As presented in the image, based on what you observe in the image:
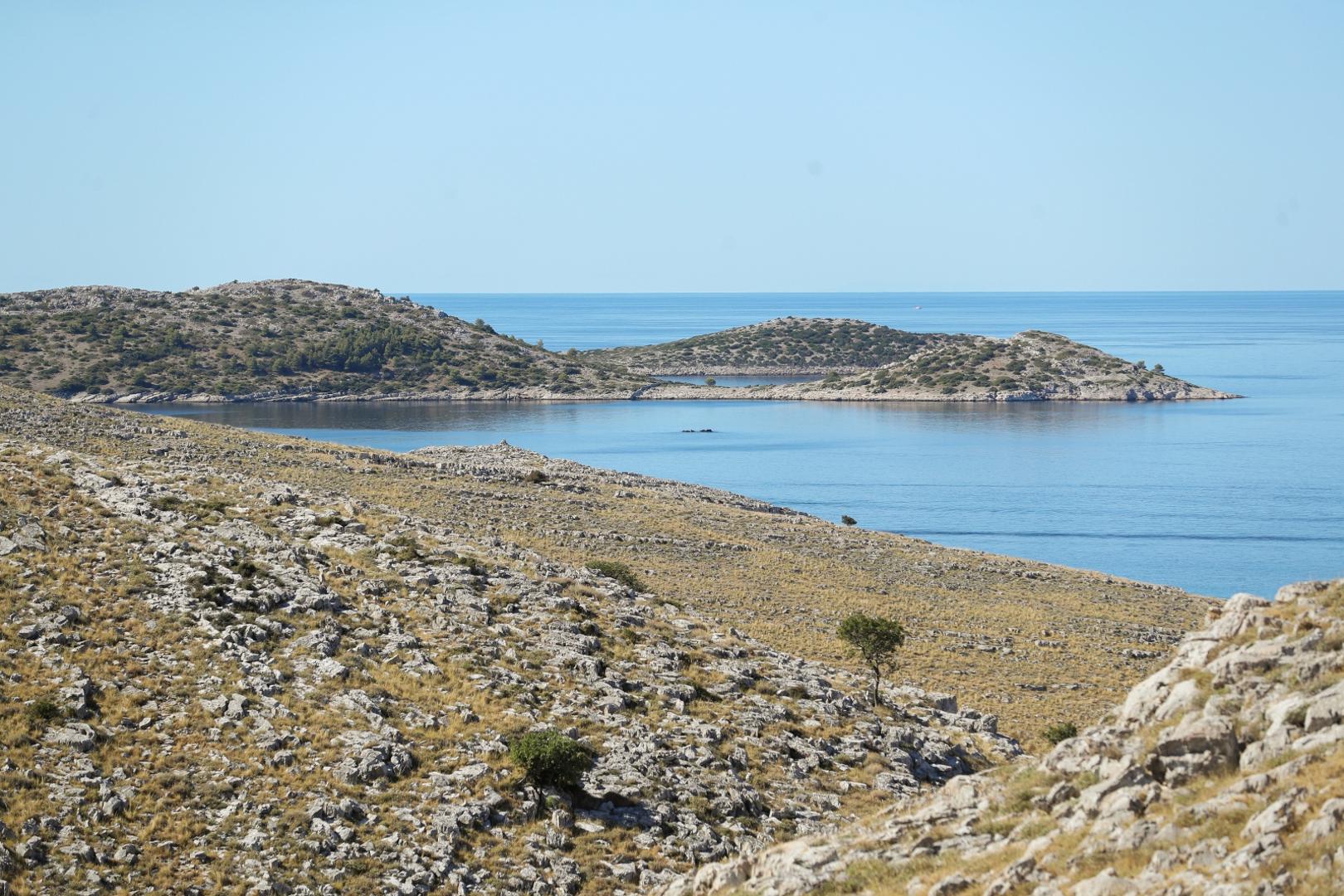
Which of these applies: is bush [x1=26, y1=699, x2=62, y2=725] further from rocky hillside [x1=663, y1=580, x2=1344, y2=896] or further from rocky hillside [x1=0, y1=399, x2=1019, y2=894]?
rocky hillside [x1=663, y1=580, x2=1344, y2=896]

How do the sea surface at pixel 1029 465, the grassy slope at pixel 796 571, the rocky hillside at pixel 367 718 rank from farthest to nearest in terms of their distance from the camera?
the sea surface at pixel 1029 465
the grassy slope at pixel 796 571
the rocky hillside at pixel 367 718

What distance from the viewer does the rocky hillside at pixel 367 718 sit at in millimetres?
21891

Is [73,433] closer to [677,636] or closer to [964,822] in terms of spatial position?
[677,636]

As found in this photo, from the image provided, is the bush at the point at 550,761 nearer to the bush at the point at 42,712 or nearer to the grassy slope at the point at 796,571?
the bush at the point at 42,712

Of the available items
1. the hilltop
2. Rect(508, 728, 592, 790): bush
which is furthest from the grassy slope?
Rect(508, 728, 592, 790): bush

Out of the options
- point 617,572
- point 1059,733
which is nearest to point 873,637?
point 1059,733

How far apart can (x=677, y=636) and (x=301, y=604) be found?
10.4 meters

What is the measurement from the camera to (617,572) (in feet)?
145

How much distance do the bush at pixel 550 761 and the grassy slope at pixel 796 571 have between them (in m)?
14.8

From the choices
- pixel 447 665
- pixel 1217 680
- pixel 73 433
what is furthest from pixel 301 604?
pixel 73 433

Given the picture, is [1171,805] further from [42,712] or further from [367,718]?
[42,712]

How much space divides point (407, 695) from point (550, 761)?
16.7 ft

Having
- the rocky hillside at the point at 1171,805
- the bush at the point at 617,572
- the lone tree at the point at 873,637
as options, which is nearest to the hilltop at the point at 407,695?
the bush at the point at 617,572

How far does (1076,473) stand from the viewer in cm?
12588
